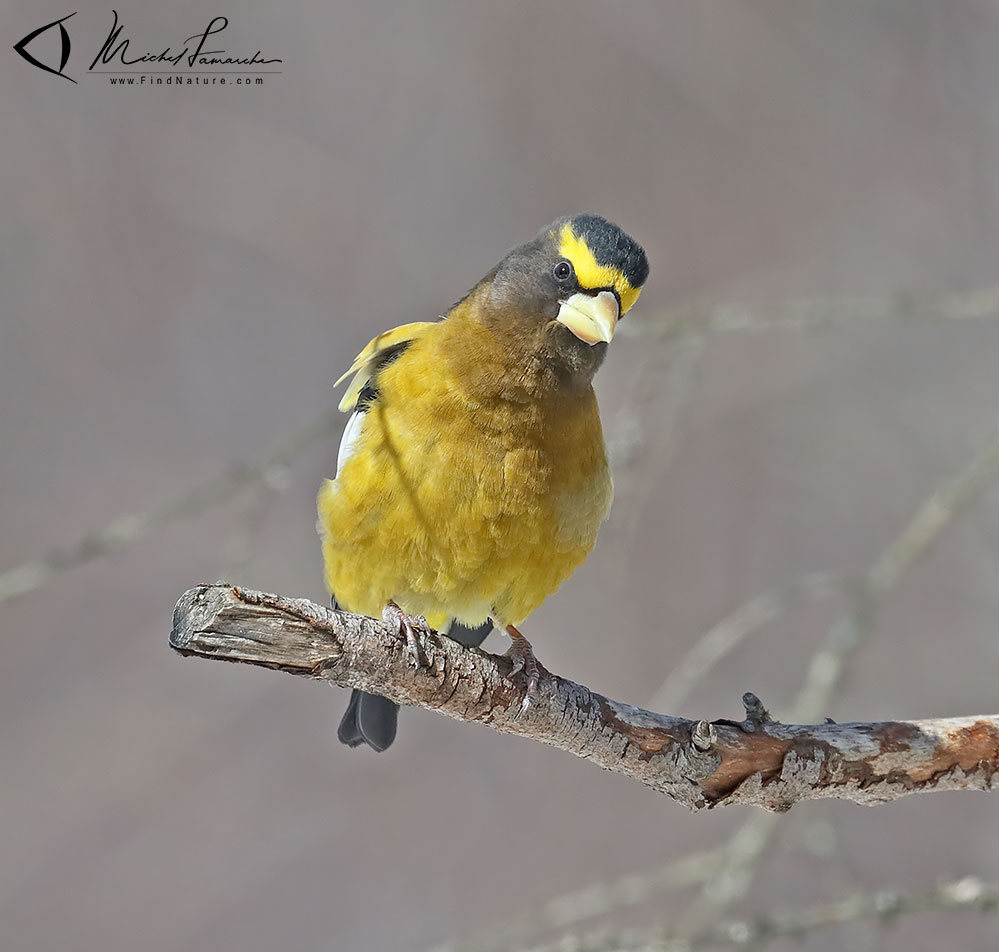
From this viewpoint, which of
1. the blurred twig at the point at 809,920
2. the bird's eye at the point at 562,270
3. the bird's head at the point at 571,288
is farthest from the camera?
the bird's eye at the point at 562,270

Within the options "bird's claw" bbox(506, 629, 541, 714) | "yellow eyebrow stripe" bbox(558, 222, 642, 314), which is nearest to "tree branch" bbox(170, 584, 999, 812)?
"bird's claw" bbox(506, 629, 541, 714)

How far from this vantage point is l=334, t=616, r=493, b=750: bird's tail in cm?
425

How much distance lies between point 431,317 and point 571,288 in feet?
9.03

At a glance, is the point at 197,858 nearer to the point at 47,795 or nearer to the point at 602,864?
the point at 47,795

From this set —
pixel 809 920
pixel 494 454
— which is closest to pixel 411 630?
pixel 494 454

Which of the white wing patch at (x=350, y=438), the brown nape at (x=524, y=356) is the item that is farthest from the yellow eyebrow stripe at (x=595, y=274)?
the white wing patch at (x=350, y=438)

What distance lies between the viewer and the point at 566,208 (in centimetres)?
658

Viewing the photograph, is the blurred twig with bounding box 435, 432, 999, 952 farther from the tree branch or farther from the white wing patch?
the white wing patch

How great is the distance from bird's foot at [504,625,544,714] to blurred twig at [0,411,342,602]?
0.85m

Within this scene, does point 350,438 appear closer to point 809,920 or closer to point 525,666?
point 525,666

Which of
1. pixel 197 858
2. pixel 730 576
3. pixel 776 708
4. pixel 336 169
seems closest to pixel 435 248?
pixel 336 169

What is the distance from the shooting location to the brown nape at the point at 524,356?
3.64 meters

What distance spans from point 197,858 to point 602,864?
209cm

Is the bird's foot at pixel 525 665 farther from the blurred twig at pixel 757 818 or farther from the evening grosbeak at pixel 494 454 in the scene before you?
the blurred twig at pixel 757 818
